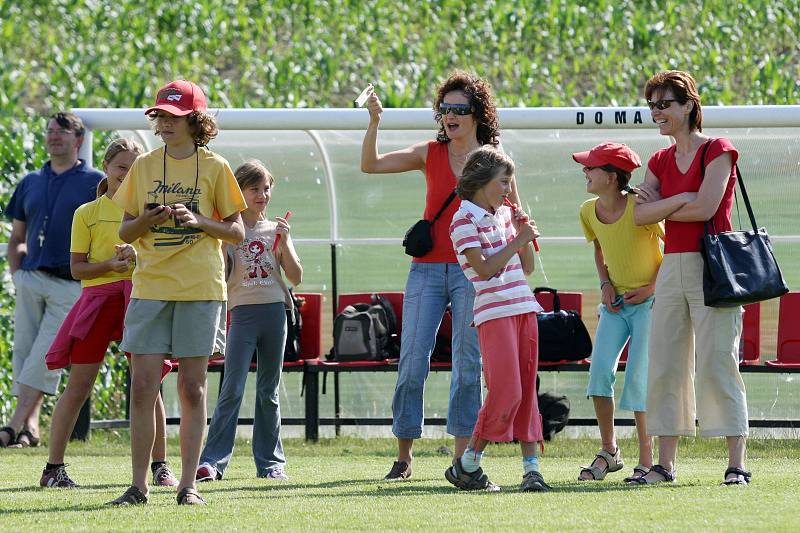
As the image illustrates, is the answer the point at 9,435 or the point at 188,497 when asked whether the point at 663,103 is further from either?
the point at 9,435

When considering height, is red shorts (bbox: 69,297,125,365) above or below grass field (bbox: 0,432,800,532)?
above

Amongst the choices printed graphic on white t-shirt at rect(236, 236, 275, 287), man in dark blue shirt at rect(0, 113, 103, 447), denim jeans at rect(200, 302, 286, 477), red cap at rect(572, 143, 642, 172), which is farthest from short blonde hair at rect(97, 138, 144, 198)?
red cap at rect(572, 143, 642, 172)

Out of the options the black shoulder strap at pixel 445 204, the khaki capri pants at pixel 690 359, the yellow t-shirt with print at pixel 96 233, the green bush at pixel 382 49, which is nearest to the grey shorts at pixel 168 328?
the yellow t-shirt with print at pixel 96 233

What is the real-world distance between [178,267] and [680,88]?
92.7 inches

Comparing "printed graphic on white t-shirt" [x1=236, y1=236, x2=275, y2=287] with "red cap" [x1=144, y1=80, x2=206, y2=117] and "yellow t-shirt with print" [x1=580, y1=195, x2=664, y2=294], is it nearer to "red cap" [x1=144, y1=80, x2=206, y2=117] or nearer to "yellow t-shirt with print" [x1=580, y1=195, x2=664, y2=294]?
"red cap" [x1=144, y1=80, x2=206, y2=117]

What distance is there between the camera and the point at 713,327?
6.08 metres

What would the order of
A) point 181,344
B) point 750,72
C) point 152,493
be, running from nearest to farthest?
point 181,344 → point 152,493 → point 750,72

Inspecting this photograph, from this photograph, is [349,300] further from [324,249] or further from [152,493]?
[152,493]

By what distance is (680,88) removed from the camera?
242 inches

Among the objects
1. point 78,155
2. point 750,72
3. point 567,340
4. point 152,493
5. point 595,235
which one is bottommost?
point 152,493

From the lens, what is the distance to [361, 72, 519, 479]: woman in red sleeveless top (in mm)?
6355

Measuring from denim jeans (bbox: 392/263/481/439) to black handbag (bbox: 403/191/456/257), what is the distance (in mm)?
90

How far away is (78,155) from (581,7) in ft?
45.1

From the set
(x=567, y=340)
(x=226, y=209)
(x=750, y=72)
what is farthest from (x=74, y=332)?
(x=750, y=72)
